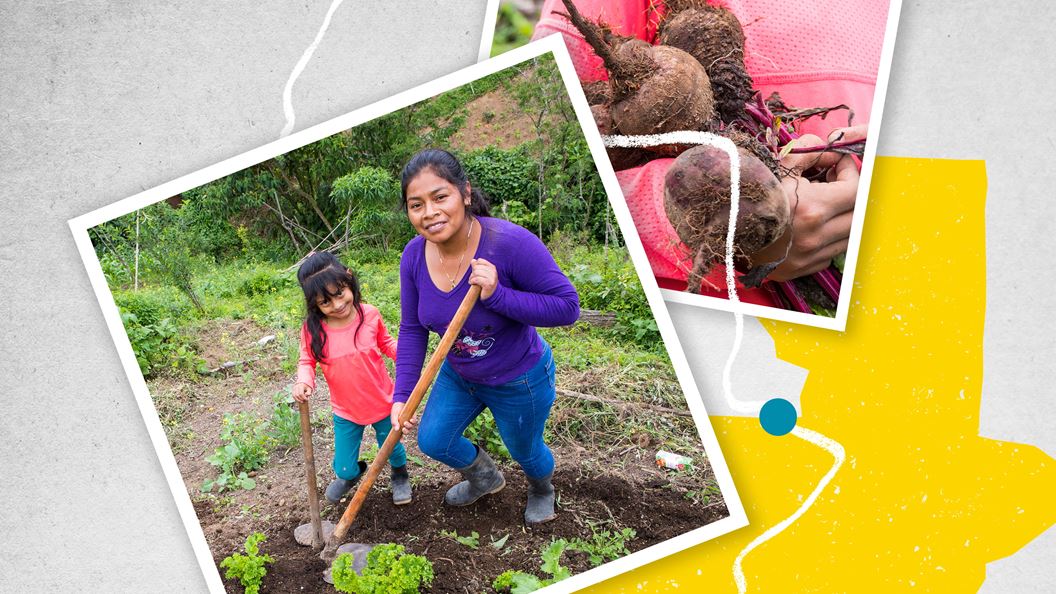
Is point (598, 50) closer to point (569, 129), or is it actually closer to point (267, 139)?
point (569, 129)

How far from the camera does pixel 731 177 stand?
67.7 inches

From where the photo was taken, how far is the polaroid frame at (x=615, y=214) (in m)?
1.82

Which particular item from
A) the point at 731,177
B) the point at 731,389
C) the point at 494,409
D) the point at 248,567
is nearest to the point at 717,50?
the point at 731,177

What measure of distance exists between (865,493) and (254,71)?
83.4 inches

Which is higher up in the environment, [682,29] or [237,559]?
[682,29]

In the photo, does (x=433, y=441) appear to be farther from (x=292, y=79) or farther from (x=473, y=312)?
(x=292, y=79)

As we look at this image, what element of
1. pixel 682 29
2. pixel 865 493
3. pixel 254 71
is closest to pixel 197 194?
pixel 254 71

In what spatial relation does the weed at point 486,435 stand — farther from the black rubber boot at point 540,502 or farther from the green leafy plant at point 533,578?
the green leafy plant at point 533,578

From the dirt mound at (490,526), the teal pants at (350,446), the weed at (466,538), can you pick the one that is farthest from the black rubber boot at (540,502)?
the teal pants at (350,446)

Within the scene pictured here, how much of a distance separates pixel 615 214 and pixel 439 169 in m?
0.48

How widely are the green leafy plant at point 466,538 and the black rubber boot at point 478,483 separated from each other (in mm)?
86

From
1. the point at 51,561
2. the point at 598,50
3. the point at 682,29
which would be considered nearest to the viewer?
the point at 598,50

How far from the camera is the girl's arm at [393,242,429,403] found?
181 centimetres

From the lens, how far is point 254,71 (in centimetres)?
211
